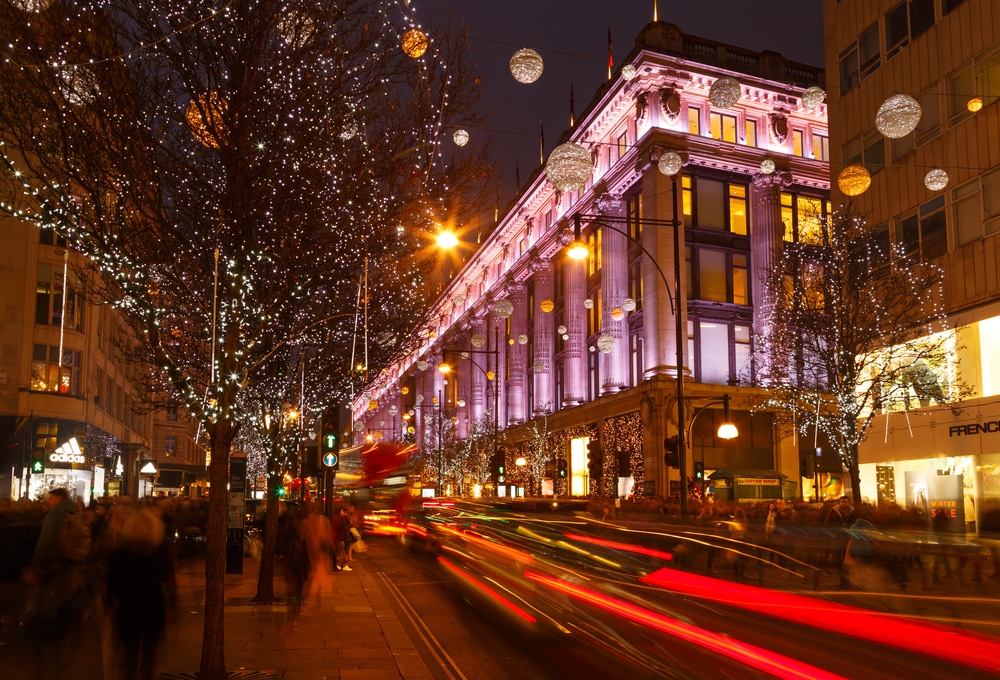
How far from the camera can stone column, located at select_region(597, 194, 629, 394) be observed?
5267 cm

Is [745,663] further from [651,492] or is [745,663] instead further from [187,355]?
[651,492]

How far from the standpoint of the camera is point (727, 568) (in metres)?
19.0

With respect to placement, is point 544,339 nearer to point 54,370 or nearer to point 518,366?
point 518,366

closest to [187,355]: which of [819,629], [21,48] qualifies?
[21,48]

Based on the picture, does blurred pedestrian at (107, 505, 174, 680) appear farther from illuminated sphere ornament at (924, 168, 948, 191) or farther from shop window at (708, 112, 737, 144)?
shop window at (708, 112, 737, 144)

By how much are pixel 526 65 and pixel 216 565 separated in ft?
45.2

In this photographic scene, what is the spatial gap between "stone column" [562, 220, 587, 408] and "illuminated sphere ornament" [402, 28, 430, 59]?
155 feet

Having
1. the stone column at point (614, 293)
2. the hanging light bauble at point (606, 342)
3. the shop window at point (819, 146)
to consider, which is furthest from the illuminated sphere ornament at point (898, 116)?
the shop window at point (819, 146)

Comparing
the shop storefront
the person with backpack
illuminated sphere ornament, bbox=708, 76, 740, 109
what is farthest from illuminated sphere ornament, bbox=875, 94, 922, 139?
the person with backpack

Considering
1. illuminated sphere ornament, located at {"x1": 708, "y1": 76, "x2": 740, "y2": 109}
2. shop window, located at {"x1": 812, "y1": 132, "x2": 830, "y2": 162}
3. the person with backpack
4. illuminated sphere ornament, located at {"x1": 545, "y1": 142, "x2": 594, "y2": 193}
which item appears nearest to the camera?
the person with backpack

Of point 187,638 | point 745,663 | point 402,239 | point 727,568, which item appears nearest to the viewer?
point 745,663

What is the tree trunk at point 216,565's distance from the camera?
9.57 metres

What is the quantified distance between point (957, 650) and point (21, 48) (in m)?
12.7

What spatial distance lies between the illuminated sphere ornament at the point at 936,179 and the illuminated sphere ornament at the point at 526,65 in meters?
13.9
